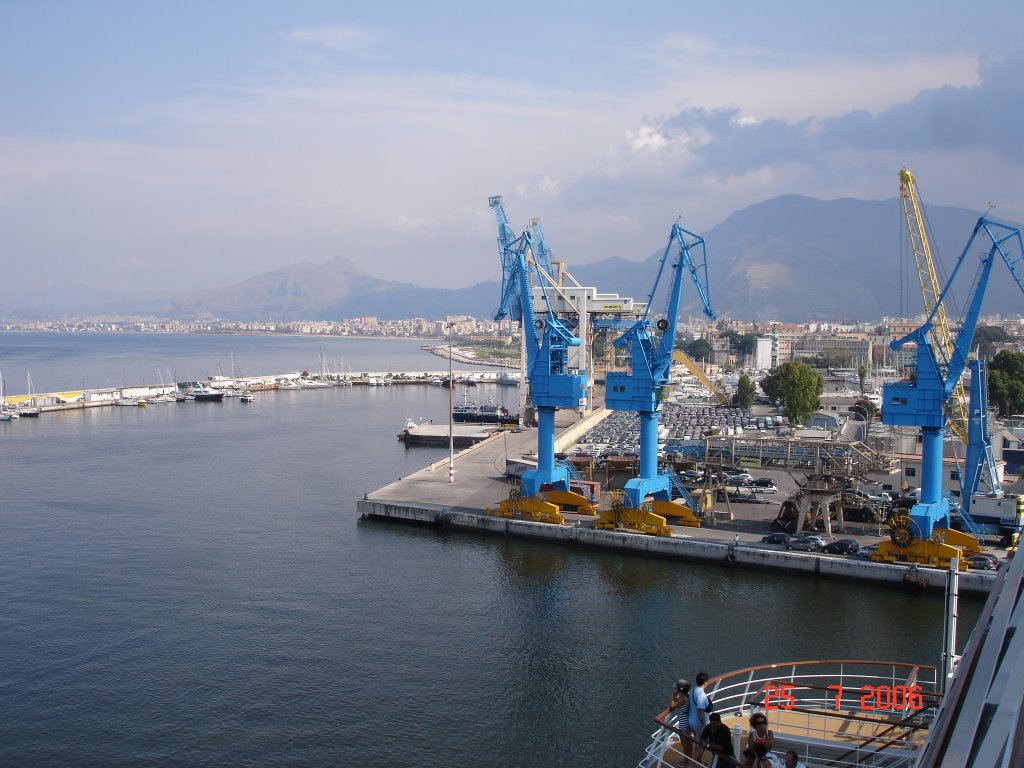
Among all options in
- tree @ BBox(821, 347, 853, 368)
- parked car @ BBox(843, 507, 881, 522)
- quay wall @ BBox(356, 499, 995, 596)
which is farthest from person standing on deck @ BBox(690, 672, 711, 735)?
tree @ BBox(821, 347, 853, 368)

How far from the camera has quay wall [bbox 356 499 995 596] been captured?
15.6 meters

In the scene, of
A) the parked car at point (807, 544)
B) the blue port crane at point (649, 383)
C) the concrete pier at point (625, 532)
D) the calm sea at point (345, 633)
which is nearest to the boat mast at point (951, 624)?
the calm sea at point (345, 633)

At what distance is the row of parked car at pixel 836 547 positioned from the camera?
635 inches

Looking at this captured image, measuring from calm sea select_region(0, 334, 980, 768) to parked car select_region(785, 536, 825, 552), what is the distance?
1.17m

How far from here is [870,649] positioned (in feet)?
43.0

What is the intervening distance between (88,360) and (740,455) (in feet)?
315

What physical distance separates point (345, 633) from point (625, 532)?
7.38 meters

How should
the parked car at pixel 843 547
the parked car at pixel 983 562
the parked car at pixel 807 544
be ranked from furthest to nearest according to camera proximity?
1. the parked car at pixel 807 544
2. the parked car at pixel 843 547
3. the parked car at pixel 983 562

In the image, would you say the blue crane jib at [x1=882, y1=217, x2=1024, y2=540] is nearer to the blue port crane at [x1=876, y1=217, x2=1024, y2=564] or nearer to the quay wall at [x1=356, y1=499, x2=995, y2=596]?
the blue port crane at [x1=876, y1=217, x2=1024, y2=564]

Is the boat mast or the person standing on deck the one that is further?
the boat mast

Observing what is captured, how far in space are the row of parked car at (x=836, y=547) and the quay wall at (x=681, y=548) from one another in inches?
19.8

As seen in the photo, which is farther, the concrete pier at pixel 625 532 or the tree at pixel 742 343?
the tree at pixel 742 343

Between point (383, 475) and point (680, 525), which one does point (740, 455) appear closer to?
point (680, 525)

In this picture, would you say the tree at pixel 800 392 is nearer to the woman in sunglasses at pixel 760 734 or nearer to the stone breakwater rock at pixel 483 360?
the woman in sunglasses at pixel 760 734
